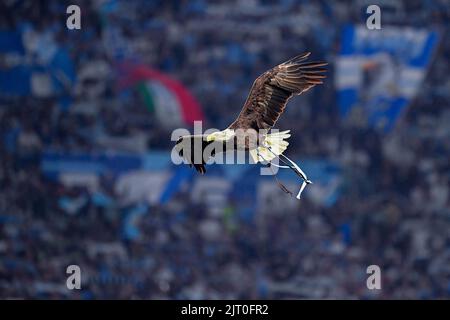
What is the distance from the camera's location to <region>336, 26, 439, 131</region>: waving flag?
21234 mm

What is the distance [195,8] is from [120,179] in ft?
10.9

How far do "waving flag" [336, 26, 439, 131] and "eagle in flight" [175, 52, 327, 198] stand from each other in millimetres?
→ 8473

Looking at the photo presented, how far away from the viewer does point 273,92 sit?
41.1 feet

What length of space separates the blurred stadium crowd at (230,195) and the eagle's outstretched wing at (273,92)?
7.10 m

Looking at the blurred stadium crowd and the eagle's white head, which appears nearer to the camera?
the eagle's white head

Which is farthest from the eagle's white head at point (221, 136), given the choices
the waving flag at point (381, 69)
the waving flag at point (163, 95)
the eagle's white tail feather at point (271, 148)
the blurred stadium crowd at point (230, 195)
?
the waving flag at point (381, 69)

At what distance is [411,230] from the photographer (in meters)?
20.5

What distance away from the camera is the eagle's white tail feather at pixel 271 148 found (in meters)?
11.8

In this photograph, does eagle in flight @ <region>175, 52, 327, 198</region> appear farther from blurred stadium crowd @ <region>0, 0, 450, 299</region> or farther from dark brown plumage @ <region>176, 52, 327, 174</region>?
blurred stadium crowd @ <region>0, 0, 450, 299</region>

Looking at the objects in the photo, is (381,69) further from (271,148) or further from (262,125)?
(271,148)

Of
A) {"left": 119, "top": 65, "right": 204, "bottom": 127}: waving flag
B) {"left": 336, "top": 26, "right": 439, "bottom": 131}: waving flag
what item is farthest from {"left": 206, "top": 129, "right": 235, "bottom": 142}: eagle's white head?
{"left": 336, "top": 26, "right": 439, "bottom": 131}: waving flag
